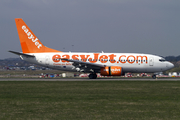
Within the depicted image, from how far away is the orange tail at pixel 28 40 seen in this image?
41594 mm

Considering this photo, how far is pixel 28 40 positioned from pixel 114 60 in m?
14.0

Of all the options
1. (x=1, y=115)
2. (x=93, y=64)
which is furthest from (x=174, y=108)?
(x=93, y=64)

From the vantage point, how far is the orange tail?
41.6 metres

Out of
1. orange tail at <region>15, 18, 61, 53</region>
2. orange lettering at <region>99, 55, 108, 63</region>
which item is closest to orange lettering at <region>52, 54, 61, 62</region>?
orange tail at <region>15, 18, 61, 53</region>

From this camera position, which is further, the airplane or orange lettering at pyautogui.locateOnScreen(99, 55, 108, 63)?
orange lettering at pyautogui.locateOnScreen(99, 55, 108, 63)

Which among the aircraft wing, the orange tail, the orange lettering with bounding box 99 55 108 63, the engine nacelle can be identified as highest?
the orange tail

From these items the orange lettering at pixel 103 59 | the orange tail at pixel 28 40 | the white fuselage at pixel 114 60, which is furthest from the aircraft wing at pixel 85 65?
the orange tail at pixel 28 40

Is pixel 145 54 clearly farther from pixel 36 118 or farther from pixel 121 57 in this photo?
pixel 36 118

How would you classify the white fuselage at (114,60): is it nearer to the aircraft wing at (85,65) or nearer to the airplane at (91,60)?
the airplane at (91,60)

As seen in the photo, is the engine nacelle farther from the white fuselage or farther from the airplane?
the white fuselage

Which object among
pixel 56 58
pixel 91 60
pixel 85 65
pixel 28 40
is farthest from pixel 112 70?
pixel 28 40

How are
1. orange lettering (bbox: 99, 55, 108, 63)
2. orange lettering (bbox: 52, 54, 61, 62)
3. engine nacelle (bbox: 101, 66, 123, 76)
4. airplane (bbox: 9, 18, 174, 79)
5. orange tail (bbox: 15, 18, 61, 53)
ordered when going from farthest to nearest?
orange tail (bbox: 15, 18, 61, 53) < orange lettering (bbox: 52, 54, 61, 62) < orange lettering (bbox: 99, 55, 108, 63) < airplane (bbox: 9, 18, 174, 79) < engine nacelle (bbox: 101, 66, 123, 76)

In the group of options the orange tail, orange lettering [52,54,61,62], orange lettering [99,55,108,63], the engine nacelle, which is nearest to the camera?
the engine nacelle

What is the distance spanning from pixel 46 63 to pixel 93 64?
7822mm
